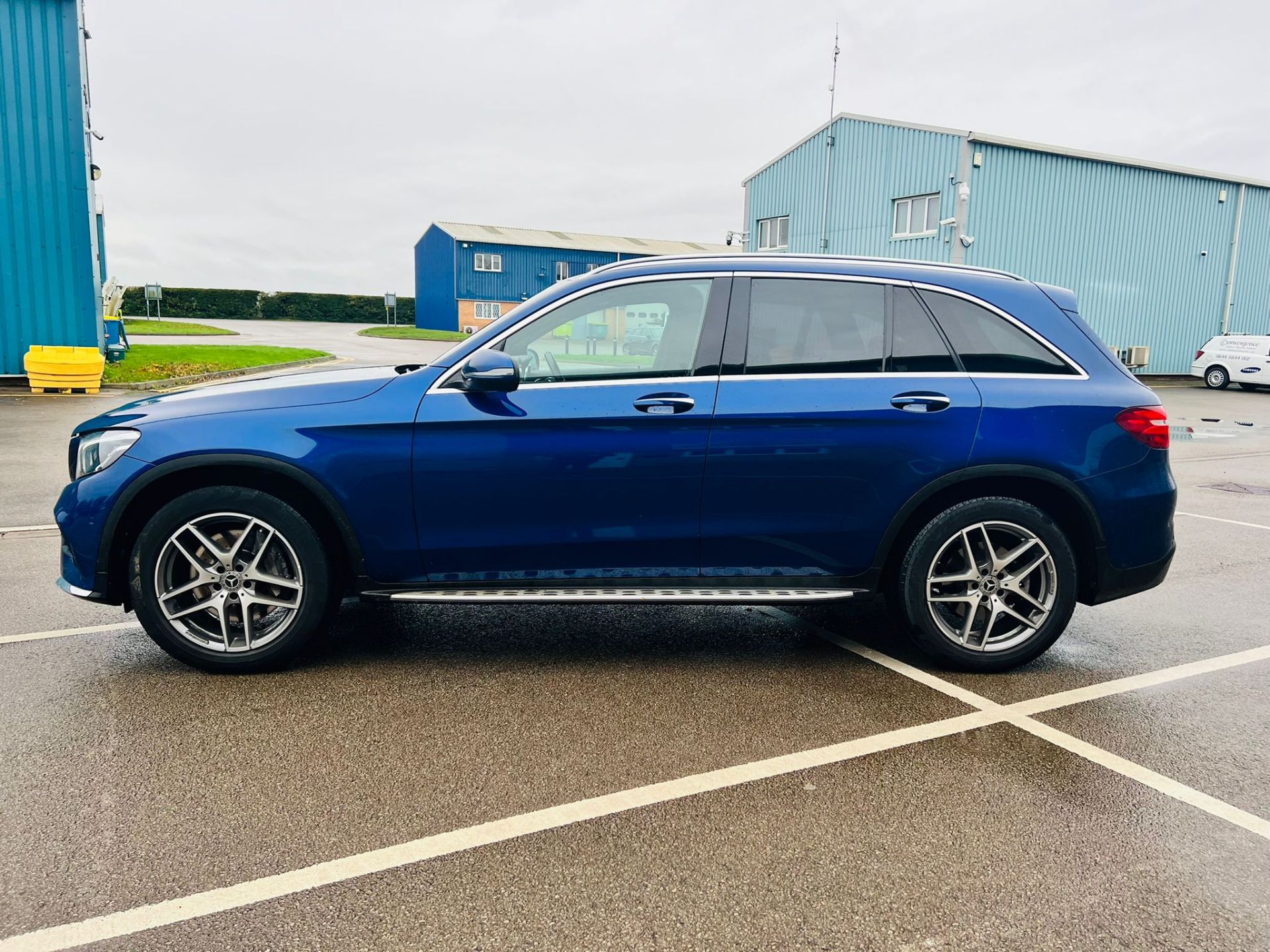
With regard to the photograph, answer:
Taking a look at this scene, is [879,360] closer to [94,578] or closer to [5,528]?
[94,578]

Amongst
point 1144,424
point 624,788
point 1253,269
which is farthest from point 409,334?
point 624,788

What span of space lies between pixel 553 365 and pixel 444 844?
204cm

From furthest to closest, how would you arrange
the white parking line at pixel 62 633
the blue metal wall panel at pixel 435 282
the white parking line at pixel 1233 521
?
the blue metal wall panel at pixel 435 282, the white parking line at pixel 1233 521, the white parking line at pixel 62 633

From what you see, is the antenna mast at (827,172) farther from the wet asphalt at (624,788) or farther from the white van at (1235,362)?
the wet asphalt at (624,788)

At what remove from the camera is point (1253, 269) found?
30312mm

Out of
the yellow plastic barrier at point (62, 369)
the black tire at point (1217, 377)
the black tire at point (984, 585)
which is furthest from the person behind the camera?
the black tire at point (1217, 377)

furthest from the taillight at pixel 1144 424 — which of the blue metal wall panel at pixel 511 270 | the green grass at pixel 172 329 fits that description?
the blue metal wall panel at pixel 511 270

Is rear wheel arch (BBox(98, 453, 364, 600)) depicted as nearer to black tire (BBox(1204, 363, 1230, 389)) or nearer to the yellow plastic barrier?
the yellow plastic barrier

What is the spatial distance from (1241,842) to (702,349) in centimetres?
261

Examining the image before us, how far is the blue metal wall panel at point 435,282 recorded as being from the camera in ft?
167

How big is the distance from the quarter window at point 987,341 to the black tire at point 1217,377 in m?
27.5

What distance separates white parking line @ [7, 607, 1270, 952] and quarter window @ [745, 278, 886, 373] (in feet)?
4.80

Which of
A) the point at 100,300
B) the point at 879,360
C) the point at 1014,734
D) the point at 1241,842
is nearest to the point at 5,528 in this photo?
the point at 879,360

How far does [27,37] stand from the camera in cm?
1664
